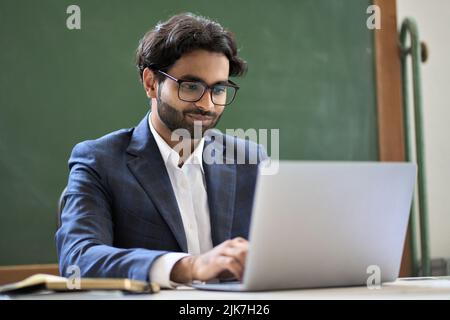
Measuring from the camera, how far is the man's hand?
1.04 m

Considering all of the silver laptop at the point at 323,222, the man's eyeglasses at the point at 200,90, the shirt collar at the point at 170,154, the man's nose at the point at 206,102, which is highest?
the man's eyeglasses at the point at 200,90

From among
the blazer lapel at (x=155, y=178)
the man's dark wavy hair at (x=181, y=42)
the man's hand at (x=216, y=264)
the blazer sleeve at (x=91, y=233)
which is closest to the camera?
the man's hand at (x=216, y=264)

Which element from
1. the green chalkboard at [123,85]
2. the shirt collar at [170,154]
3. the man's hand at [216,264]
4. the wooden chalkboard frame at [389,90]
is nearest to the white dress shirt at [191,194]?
the shirt collar at [170,154]

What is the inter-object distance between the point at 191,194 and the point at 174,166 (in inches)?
3.3

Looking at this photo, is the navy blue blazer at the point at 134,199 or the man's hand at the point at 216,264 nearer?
the man's hand at the point at 216,264

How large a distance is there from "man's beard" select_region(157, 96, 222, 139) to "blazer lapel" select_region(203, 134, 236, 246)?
11cm

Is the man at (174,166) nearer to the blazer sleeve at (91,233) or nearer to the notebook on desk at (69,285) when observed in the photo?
the blazer sleeve at (91,233)

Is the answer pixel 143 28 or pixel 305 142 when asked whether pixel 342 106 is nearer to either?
pixel 305 142

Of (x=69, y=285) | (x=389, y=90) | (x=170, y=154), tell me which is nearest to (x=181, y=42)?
(x=170, y=154)

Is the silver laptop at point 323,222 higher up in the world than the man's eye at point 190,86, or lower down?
lower down

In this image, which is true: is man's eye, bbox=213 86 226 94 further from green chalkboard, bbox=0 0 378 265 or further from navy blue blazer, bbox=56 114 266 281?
green chalkboard, bbox=0 0 378 265

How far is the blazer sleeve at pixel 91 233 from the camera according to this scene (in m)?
1.17

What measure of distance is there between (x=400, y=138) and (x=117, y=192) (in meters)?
1.48

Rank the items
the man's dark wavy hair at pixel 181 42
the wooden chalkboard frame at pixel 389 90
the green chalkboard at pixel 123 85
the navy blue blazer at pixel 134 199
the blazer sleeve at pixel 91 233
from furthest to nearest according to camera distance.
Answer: the wooden chalkboard frame at pixel 389 90 < the green chalkboard at pixel 123 85 < the man's dark wavy hair at pixel 181 42 < the navy blue blazer at pixel 134 199 < the blazer sleeve at pixel 91 233
